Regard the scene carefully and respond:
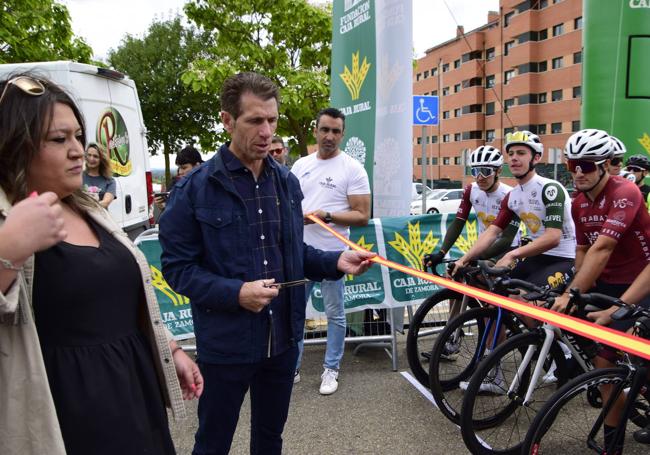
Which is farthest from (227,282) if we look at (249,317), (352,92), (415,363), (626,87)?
(626,87)

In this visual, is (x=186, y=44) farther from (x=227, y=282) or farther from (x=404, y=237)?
(x=227, y=282)

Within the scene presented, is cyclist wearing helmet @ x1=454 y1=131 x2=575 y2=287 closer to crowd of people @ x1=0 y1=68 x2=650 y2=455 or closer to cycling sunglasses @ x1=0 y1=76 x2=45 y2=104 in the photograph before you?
crowd of people @ x1=0 y1=68 x2=650 y2=455

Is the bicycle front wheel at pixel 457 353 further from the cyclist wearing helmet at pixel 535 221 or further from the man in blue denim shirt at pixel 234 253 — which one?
the man in blue denim shirt at pixel 234 253

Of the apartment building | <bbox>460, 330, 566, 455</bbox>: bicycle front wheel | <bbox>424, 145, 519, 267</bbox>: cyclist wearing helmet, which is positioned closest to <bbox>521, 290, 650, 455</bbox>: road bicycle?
<bbox>460, 330, 566, 455</bbox>: bicycle front wheel

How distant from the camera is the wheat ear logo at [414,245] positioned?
5.28 metres

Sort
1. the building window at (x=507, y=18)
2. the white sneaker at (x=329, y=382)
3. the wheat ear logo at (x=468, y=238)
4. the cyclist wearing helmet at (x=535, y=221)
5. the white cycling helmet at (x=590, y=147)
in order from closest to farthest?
the white cycling helmet at (x=590, y=147)
the cyclist wearing helmet at (x=535, y=221)
the white sneaker at (x=329, y=382)
the wheat ear logo at (x=468, y=238)
the building window at (x=507, y=18)

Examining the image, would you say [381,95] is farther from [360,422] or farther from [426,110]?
[426,110]

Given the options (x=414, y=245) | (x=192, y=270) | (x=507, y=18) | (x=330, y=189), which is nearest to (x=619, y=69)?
(x=414, y=245)

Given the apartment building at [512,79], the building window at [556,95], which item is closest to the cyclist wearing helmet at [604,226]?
the apartment building at [512,79]

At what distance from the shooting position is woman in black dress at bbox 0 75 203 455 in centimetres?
139

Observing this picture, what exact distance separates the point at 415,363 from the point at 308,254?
2112mm

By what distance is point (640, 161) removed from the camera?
6.56 meters

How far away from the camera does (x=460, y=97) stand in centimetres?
6006

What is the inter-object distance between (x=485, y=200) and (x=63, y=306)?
4.05 meters
